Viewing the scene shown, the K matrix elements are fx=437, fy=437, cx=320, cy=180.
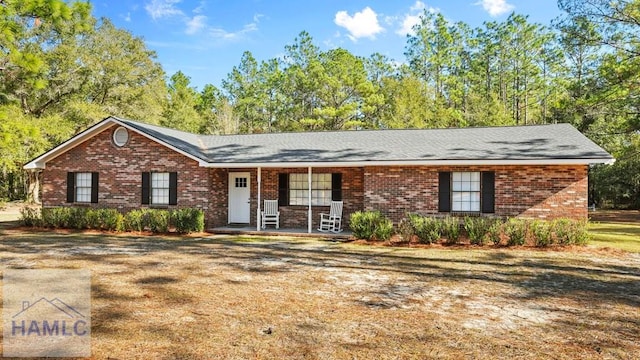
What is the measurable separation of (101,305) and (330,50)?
42.6 m

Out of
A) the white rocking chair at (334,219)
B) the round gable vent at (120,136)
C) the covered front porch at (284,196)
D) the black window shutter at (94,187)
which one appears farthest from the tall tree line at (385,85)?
the white rocking chair at (334,219)

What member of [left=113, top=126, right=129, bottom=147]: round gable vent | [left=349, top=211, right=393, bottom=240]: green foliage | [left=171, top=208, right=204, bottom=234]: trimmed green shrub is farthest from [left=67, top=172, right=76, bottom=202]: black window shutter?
[left=349, top=211, right=393, bottom=240]: green foliage

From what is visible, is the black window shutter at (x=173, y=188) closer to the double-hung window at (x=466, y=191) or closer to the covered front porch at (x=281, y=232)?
the covered front porch at (x=281, y=232)

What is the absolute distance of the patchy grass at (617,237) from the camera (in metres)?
13.5

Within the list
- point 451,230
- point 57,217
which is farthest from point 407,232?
point 57,217

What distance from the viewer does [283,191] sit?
17203mm

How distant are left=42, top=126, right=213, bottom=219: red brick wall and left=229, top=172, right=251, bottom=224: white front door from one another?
1389mm

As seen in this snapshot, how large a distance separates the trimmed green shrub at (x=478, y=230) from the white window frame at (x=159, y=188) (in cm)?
1120

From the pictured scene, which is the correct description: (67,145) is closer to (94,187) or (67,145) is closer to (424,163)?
(94,187)

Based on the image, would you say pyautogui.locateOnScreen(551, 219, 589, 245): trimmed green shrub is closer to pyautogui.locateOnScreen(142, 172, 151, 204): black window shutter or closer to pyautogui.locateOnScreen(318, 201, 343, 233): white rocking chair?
pyautogui.locateOnScreen(318, 201, 343, 233): white rocking chair

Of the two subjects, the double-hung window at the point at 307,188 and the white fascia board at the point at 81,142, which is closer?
the double-hung window at the point at 307,188

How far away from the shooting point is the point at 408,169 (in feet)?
48.9

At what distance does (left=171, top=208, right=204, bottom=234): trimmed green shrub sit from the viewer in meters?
15.8

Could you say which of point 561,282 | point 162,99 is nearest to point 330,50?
point 162,99
